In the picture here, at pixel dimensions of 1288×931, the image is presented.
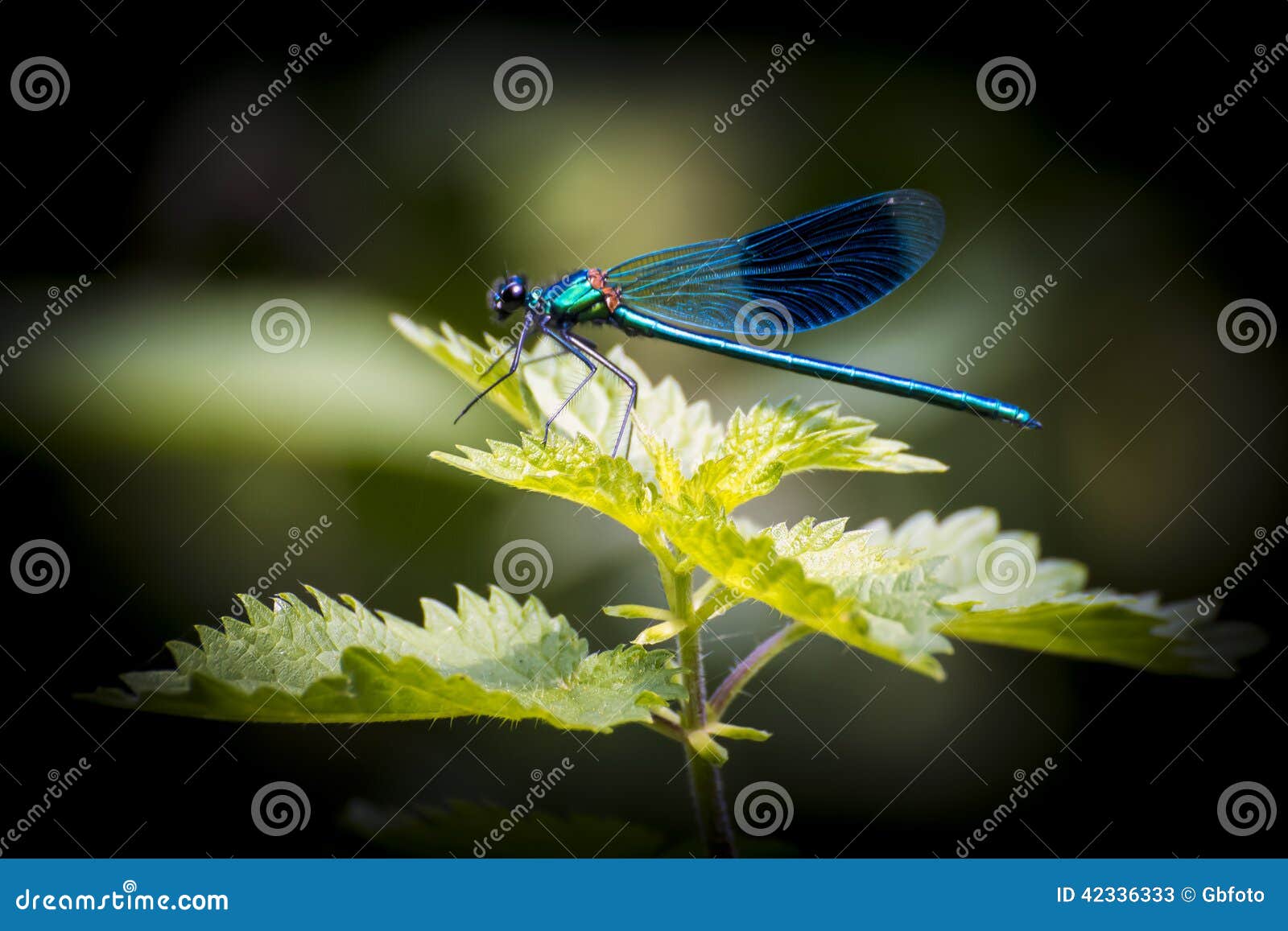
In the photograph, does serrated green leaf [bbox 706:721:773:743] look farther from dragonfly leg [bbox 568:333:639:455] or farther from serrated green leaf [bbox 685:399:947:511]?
dragonfly leg [bbox 568:333:639:455]

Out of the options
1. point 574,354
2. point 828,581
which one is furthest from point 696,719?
point 574,354

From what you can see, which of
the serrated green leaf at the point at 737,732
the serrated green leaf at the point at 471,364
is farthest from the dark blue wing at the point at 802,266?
the serrated green leaf at the point at 737,732

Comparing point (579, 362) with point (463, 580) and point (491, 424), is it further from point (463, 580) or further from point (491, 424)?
point (491, 424)

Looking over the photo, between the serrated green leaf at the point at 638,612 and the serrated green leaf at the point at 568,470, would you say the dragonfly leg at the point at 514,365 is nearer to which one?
the serrated green leaf at the point at 568,470

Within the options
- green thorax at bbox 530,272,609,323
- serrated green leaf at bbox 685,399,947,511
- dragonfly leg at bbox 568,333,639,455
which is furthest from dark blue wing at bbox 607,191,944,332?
serrated green leaf at bbox 685,399,947,511

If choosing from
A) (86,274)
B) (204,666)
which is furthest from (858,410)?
(86,274)

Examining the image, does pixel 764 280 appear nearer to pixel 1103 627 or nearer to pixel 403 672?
pixel 1103 627
